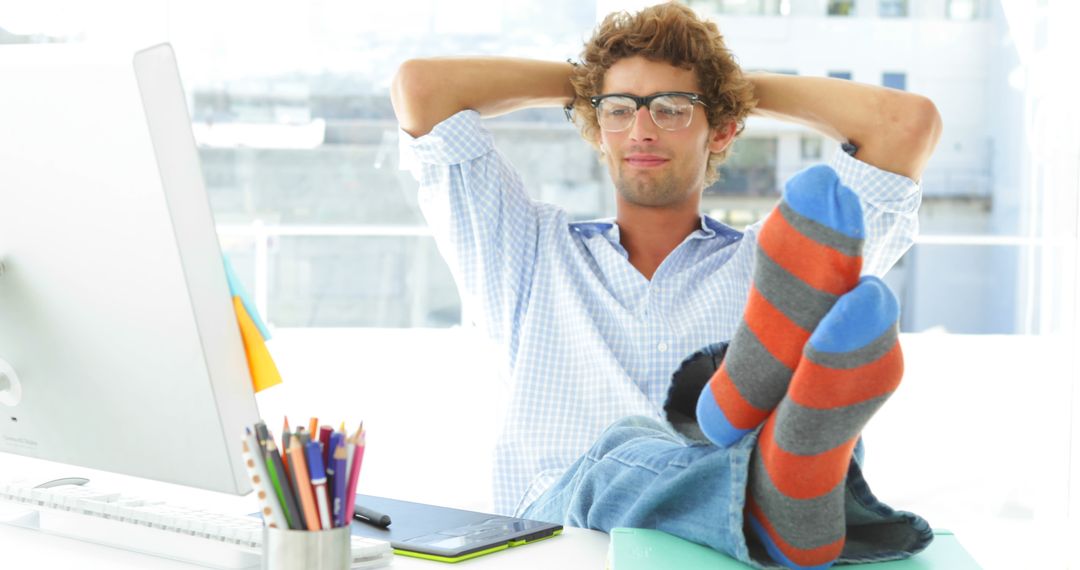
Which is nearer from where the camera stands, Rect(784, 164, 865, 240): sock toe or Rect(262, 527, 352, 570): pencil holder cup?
Rect(262, 527, 352, 570): pencil holder cup

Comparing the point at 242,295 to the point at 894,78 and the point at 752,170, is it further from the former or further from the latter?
the point at 894,78

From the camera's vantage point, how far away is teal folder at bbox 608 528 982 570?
88 cm

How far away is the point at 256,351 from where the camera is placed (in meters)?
0.89

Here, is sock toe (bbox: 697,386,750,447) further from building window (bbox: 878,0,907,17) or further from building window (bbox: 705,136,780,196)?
building window (bbox: 878,0,907,17)

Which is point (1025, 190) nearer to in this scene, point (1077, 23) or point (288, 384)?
point (1077, 23)

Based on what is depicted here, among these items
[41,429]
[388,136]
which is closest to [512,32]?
[388,136]

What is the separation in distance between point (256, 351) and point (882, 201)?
120 centimetres

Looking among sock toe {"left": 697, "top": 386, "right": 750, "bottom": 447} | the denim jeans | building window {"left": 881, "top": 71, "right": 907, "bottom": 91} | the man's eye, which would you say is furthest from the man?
building window {"left": 881, "top": 71, "right": 907, "bottom": 91}

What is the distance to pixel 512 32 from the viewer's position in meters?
4.32

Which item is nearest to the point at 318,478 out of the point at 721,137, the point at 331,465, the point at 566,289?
the point at 331,465

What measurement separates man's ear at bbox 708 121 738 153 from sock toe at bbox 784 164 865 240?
0.98m

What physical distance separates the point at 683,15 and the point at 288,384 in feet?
8.07

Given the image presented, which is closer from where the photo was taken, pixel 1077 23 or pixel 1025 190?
pixel 1077 23

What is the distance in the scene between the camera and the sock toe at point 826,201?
0.89 meters
